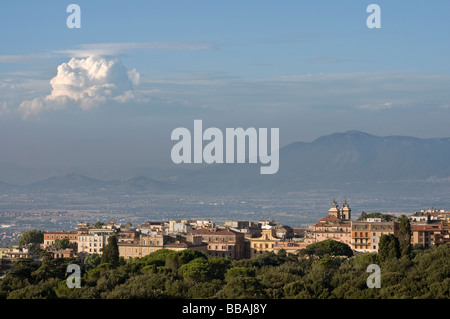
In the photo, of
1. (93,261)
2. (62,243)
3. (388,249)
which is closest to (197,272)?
(388,249)

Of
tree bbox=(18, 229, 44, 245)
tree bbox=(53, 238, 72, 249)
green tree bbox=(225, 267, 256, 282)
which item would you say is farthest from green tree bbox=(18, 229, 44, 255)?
green tree bbox=(225, 267, 256, 282)

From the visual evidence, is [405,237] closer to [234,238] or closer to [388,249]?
[388,249]

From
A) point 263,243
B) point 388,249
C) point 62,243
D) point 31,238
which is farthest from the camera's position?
point 31,238

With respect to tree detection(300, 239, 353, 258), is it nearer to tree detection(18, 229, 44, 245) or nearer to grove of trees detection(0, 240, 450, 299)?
grove of trees detection(0, 240, 450, 299)

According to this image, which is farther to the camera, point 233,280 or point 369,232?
point 369,232

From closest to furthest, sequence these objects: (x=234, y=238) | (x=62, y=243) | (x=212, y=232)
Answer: (x=234, y=238)
(x=212, y=232)
(x=62, y=243)
